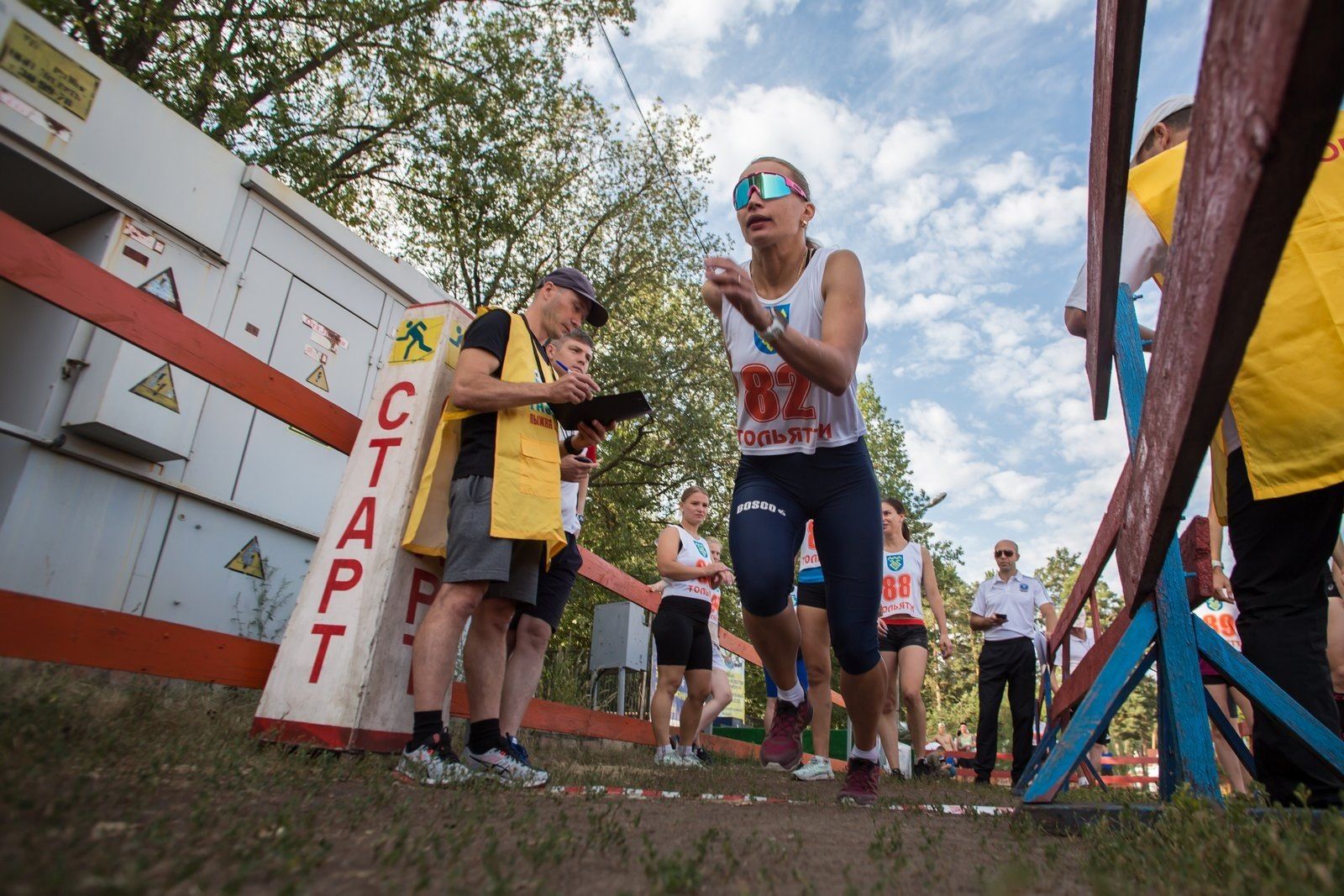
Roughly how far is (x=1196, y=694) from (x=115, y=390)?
543 centimetres

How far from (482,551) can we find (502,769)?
2.69 ft

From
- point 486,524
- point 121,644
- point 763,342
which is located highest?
point 763,342

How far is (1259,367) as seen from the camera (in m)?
2.37

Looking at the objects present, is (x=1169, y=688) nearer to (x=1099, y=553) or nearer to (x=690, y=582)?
(x=1099, y=553)

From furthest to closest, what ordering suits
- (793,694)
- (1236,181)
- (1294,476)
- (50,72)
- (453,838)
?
1. (50,72)
2. (793,694)
3. (1294,476)
4. (453,838)
5. (1236,181)

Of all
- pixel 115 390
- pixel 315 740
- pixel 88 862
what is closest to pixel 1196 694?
pixel 88 862

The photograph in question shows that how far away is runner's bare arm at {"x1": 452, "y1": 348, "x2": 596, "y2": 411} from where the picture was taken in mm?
3318

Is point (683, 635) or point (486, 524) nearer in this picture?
point (486, 524)

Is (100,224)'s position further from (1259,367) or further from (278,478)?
(1259,367)

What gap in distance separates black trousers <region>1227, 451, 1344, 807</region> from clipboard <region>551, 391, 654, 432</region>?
7.27 ft

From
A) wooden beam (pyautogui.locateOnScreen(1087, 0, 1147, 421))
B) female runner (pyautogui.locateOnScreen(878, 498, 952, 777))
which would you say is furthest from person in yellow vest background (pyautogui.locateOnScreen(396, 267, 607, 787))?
female runner (pyautogui.locateOnScreen(878, 498, 952, 777))

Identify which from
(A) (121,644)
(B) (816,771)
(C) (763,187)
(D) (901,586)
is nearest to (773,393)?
(C) (763,187)

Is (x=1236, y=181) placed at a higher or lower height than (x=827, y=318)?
lower

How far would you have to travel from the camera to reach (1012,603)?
791cm
